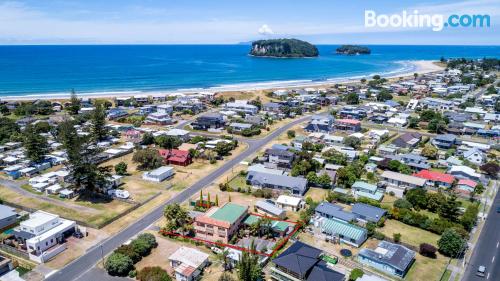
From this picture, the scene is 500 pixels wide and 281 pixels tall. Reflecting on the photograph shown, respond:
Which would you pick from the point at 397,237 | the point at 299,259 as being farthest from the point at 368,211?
the point at 299,259

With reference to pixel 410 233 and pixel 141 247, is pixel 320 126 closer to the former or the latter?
pixel 410 233

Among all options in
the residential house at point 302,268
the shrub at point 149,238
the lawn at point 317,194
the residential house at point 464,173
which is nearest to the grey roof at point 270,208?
the lawn at point 317,194

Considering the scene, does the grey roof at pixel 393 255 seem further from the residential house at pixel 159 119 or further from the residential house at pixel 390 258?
the residential house at pixel 159 119

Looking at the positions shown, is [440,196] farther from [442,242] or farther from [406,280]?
[406,280]

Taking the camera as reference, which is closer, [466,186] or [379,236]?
[379,236]

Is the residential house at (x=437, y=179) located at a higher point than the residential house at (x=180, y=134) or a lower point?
lower

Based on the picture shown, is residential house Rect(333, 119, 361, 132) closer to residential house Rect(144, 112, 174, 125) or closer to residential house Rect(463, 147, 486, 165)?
residential house Rect(463, 147, 486, 165)

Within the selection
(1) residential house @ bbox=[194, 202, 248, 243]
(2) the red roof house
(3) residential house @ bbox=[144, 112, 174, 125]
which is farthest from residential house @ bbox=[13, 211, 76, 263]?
(3) residential house @ bbox=[144, 112, 174, 125]

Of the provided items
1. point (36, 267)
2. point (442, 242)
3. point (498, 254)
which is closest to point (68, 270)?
point (36, 267)
